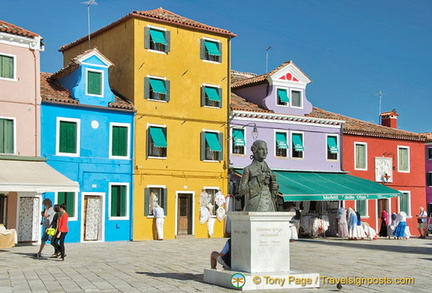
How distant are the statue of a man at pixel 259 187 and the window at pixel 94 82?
17017 mm

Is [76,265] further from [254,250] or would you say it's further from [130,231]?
[130,231]

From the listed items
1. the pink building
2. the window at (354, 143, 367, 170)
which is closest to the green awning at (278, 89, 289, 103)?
the window at (354, 143, 367, 170)

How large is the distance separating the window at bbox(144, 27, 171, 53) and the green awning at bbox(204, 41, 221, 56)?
7.52ft

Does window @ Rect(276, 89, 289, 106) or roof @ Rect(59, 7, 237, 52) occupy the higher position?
roof @ Rect(59, 7, 237, 52)

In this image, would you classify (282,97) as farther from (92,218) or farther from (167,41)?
(92,218)

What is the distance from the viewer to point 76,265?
58.1ft

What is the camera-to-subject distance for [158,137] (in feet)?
102

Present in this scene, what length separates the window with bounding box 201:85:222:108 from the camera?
108 ft

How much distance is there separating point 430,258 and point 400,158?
19450 mm

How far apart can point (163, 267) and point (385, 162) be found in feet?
81.9

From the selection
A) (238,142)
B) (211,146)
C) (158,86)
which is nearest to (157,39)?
(158,86)

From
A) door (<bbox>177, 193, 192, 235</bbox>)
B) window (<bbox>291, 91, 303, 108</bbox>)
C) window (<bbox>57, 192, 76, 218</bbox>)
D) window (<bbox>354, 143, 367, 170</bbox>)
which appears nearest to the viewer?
window (<bbox>57, 192, 76, 218</bbox>)

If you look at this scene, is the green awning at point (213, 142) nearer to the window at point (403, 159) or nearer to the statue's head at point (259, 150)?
the window at point (403, 159)

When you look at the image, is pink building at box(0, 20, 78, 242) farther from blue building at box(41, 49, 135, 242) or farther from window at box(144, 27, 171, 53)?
window at box(144, 27, 171, 53)
